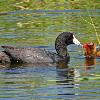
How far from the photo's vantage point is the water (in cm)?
1302

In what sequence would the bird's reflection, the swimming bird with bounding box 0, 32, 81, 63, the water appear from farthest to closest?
the swimming bird with bounding box 0, 32, 81, 63, the bird's reflection, the water

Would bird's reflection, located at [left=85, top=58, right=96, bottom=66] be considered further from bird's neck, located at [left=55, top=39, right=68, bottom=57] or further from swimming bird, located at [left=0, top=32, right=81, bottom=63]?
swimming bird, located at [left=0, top=32, right=81, bottom=63]

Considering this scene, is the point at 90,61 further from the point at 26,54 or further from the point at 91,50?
the point at 26,54

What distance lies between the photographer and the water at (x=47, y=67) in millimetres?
13016

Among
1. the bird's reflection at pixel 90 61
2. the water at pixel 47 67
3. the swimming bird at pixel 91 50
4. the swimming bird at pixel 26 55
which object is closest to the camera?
the water at pixel 47 67

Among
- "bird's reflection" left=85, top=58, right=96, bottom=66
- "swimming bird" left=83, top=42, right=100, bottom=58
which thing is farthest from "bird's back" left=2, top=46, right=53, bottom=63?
"swimming bird" left=83, top=42, right=100, bottom=58

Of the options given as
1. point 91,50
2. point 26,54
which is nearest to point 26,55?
point 26,54

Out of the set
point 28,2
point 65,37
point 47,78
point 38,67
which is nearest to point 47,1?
point 28,2

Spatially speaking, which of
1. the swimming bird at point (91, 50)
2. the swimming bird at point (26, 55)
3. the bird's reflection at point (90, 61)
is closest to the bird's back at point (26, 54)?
the swimming bird at point (26, 55)

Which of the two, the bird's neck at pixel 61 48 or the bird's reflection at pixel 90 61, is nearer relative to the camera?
the bird's reflection at pixel 90 61

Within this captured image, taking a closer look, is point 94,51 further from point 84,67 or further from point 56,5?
point 56,5

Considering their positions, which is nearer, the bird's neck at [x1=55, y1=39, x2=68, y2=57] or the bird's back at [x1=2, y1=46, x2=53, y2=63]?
the bird's back at [x1=2, y1=46, x2=53, y2=63]

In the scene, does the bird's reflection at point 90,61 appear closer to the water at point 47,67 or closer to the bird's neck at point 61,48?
the water at point 47,67

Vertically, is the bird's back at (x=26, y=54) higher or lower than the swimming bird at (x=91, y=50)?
higher
